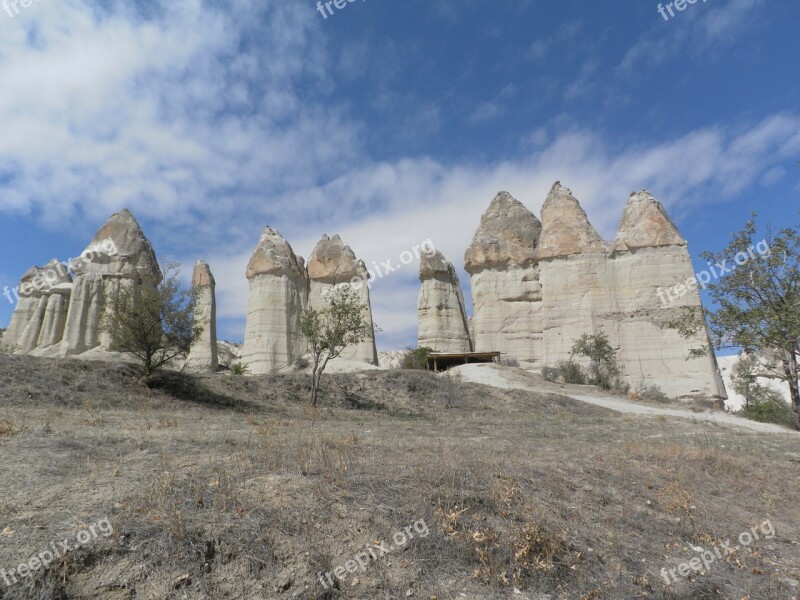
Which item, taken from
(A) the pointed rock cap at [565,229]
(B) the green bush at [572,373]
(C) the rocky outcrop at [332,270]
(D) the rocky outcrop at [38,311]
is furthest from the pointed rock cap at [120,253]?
(A) the pointed rock cap at [565,229]

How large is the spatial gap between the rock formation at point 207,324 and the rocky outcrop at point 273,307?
7.97 feet

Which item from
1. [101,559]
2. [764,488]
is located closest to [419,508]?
[101,559]

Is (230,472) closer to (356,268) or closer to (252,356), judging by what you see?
(252,356)

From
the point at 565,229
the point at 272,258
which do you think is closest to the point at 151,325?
the point at 272,258

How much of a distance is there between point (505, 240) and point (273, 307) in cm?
1915

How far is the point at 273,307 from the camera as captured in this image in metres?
37.5

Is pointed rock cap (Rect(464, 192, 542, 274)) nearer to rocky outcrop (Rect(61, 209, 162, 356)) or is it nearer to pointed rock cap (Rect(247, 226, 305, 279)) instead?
pointed rock cap (Rect(247, 226, 305, 279))

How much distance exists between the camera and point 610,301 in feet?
116

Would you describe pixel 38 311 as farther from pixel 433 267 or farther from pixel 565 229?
pixel 565 229

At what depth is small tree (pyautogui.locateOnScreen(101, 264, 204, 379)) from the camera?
18.5 metres

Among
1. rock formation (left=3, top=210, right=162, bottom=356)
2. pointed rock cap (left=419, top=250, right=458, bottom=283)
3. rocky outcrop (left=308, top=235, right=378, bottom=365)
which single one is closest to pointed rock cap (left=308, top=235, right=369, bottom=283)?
rocky outcrop (left=308, top=235, right=378, bottom=365)

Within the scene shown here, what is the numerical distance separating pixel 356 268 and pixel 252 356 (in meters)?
10.8

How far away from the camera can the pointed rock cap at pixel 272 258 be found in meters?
38.3

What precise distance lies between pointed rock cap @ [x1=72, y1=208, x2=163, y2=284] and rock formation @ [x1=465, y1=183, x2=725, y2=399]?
77.3 feet
